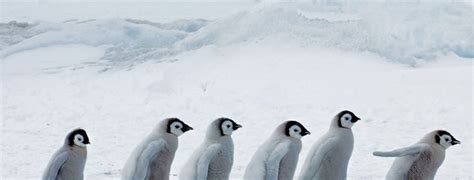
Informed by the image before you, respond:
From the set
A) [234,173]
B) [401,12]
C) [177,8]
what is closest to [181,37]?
[177,8]

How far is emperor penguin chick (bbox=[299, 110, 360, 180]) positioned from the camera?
4.84 meters

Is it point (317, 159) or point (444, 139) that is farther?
point (317, 159)

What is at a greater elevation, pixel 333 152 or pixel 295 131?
pixel 295 131

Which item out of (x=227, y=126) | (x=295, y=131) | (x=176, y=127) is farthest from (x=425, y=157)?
(x=176, y=127)

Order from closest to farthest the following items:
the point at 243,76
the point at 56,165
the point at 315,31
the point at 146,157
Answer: the point at 56,165 < the point at 146,157 < the point at 243,76 < the point at 315,31

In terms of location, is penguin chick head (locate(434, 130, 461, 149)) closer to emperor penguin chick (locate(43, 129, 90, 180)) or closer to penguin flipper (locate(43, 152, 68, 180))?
emperor penguin chick (locate(43, 129, 90, 180))

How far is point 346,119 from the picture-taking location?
485 cm

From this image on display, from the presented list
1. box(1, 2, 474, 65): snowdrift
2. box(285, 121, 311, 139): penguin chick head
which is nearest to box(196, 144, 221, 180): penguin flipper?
box(285, 121, 311, 139): penguin chick head

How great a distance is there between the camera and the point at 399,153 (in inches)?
180

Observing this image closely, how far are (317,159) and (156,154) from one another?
837 mm

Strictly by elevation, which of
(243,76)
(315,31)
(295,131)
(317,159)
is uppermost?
(315,31)

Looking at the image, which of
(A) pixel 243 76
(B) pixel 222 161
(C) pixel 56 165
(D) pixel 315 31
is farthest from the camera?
(D) pixel 315 31

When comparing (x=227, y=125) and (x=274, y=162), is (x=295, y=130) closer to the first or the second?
(x=274, y=162)

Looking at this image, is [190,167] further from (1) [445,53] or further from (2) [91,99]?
(1) [445,53]
